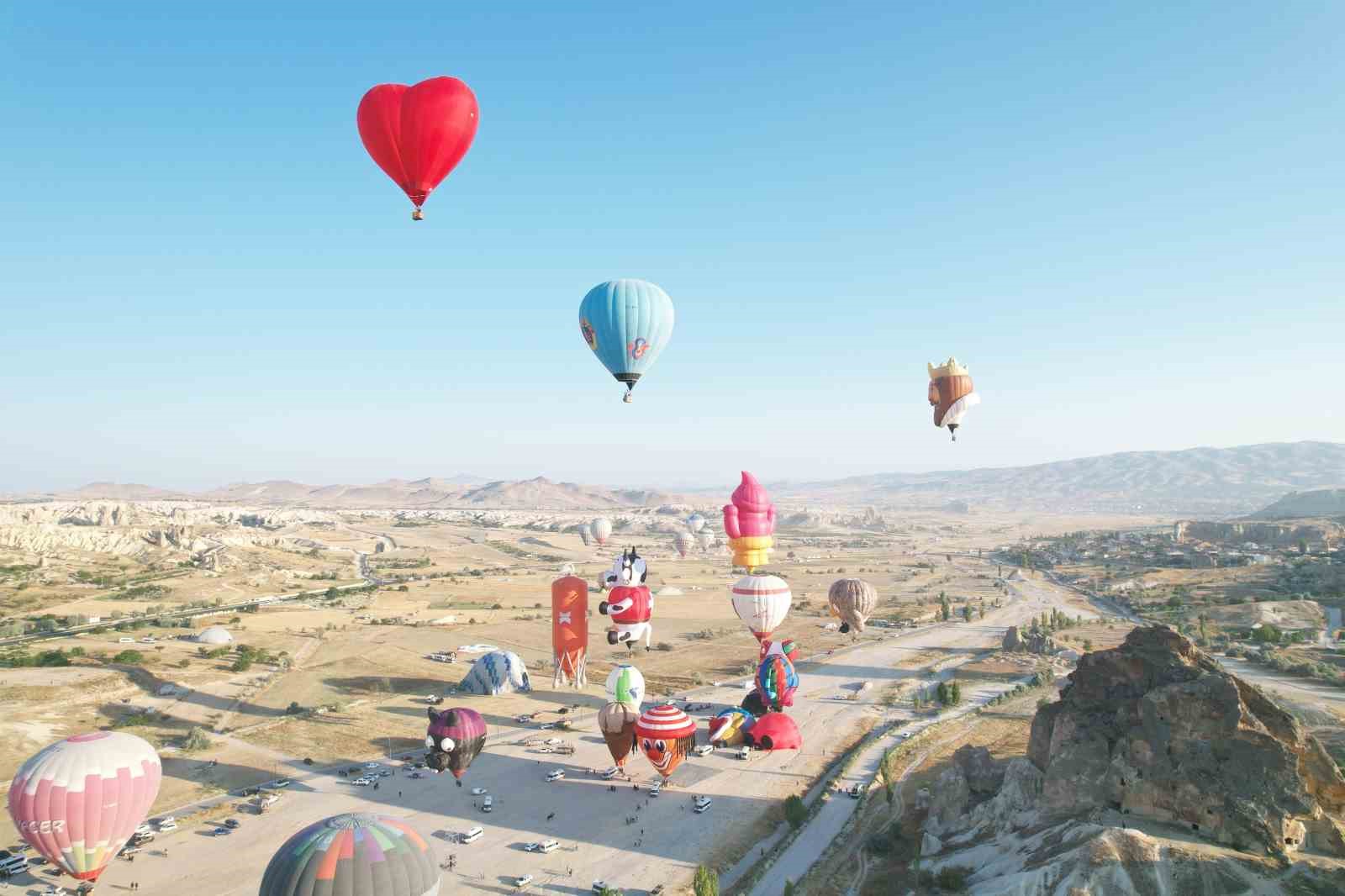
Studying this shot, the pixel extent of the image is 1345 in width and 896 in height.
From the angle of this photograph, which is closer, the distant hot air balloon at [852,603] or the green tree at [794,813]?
the green tree at [794,813]

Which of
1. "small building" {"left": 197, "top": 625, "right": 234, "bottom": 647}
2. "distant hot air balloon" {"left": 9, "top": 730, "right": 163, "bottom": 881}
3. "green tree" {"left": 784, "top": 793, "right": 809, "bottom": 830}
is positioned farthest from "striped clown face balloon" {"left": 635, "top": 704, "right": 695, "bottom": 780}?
"small building" {"left": 197, "top": 625, "right": 234, "bottom": 647}

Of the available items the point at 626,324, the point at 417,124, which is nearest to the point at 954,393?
the point at 626,324

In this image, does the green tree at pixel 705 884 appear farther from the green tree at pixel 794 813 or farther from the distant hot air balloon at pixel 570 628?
the distant hot air balloon at pixel 570 628

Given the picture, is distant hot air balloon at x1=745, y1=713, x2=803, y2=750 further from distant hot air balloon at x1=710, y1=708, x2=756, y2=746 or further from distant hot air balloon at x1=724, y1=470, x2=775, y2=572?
distant hot air balloon at x1=724, y1=470, x2=775, y2=572

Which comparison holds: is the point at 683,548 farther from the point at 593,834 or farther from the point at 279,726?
the point at 593,834

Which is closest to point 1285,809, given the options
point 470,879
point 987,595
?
point 470,879

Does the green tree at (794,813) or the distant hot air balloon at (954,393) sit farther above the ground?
the distant hot air balloon at (954,393)

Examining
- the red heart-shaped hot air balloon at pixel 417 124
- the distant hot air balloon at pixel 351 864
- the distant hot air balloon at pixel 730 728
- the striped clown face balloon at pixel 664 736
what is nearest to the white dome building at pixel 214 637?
the distant hot air balloon at pixel 730 728

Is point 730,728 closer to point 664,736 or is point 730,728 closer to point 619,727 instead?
point 619,727
